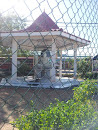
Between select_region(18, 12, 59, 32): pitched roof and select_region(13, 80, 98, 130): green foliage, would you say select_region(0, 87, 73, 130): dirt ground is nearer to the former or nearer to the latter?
select_region(13, 80, 98, 130): green foliage

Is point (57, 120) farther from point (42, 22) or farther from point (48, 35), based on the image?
point (48, 35)

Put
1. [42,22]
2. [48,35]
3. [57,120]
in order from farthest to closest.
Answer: [48,35], [42,22], [57,120]

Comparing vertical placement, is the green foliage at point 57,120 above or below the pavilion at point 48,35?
below

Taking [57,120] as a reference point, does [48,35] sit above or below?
above

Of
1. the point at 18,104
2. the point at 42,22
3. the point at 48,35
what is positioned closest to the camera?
the point at 42,22

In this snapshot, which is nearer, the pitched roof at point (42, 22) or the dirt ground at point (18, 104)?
the dirt ground at point (18, 104)

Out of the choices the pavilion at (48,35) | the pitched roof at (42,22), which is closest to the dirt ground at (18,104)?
the pavilion at (48,35)

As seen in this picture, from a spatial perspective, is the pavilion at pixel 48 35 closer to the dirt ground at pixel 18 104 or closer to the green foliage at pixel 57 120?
the dirt ground at pixel 18 104

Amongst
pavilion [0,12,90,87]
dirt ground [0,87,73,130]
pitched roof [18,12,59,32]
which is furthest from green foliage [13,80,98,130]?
pitched roof [18,12,59,32]

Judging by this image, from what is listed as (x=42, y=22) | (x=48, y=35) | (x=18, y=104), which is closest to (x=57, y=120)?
(x=18, y=104)

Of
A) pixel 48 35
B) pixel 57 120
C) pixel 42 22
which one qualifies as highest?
pixel 48 35

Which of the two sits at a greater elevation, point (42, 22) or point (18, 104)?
point (42, 22)

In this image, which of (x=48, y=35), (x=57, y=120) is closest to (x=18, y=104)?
(x=57, y=120)

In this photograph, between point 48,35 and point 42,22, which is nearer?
point 42,22
